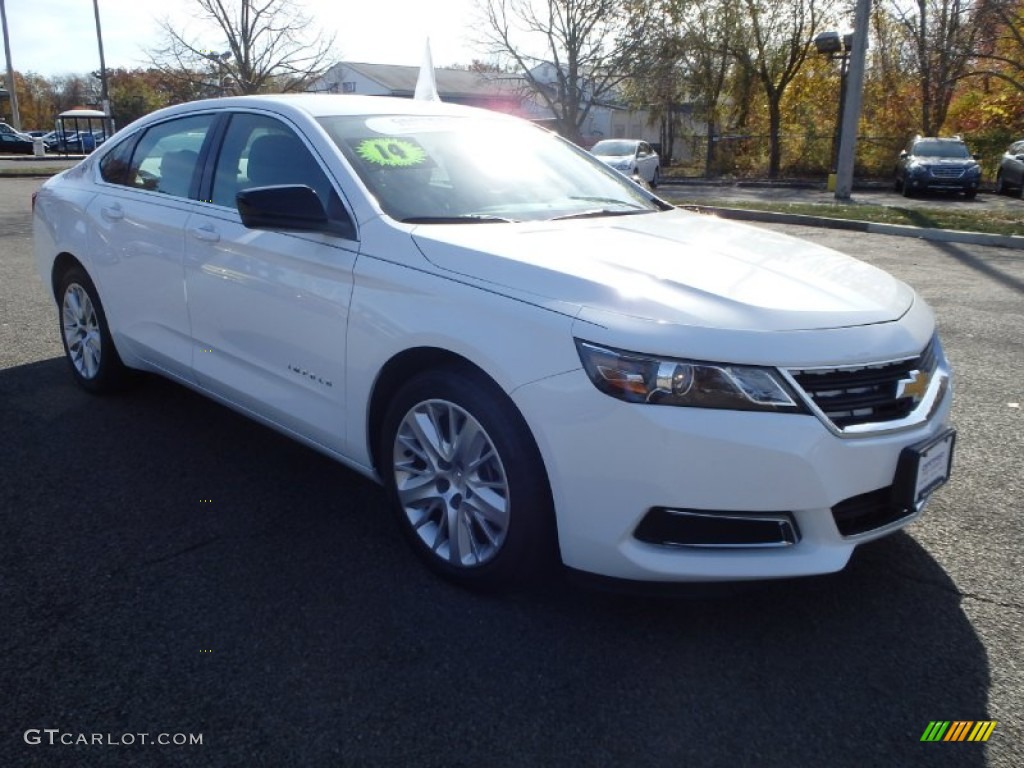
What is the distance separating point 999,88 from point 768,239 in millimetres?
34787

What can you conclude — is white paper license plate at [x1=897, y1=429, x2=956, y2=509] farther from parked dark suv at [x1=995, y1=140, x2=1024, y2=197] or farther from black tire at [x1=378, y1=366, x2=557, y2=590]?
parked dark suv at [x1=995, y1=140, x2=1024, y2=197]

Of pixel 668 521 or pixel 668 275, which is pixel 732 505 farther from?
pixel 668 275

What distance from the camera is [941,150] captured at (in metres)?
22.5

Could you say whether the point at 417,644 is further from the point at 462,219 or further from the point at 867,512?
the point at 462,219

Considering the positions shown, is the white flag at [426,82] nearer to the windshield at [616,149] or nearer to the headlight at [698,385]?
the headlight at [698,385]

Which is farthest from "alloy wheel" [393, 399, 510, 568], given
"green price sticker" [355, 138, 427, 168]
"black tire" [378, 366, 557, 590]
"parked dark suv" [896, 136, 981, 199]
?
"parked dark suv" [896, 136, 981, 199]

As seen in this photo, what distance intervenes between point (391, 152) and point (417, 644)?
6.31 ft

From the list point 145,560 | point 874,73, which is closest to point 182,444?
point 145,560

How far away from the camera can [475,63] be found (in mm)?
38344

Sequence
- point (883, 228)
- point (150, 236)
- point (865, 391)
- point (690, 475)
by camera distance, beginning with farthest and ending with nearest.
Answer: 1. point (883, 228)
2. point (150, 236)
3. point (865, 391)
4. point (690, 475)

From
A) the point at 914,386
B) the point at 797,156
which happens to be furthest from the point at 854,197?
the point at 914,386

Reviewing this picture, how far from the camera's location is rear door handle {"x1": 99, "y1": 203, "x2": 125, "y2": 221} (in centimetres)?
462

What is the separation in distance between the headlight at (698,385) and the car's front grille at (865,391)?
8cm

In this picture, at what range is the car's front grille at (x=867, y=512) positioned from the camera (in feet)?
8.57
